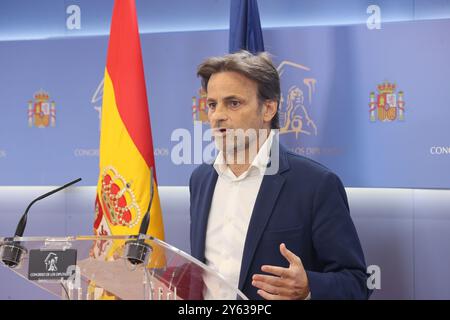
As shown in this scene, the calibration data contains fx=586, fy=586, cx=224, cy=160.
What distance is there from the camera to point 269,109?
7.57ft

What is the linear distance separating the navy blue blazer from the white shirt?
0.12 ft

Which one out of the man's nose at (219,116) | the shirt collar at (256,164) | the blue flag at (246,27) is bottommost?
the shirt collar at (256,164)

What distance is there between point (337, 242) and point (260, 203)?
30cm

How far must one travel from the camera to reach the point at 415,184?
3326mm

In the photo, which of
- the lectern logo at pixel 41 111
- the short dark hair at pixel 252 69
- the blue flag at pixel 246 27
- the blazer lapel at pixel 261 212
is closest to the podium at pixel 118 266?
the blazer lapel at pixel 261 212

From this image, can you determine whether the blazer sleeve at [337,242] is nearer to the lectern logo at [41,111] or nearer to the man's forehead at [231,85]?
Result: the man's forehead at [231,85]

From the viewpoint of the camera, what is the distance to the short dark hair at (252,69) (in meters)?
2.20

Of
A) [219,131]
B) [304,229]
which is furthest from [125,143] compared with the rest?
[304,229]

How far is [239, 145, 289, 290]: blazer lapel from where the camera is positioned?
6.61 feet

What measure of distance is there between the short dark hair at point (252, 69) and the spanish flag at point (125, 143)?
944 mm

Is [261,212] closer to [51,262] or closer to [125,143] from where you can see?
[51,262]
